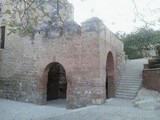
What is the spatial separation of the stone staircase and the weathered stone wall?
0.39 metres

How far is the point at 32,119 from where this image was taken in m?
7.34

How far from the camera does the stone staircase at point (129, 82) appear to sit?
1081cm

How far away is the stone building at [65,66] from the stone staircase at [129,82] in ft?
1.33

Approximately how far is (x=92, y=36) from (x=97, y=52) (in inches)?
26.4

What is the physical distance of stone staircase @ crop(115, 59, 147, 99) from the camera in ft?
35.5

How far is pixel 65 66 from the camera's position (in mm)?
9695

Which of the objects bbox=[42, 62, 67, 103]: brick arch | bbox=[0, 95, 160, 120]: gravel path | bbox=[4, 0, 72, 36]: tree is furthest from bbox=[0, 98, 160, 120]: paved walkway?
bbox=[4, 0, 72, 36]: tree

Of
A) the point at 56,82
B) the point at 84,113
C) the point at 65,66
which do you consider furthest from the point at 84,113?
the point at 56,82

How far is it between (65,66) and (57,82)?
10.7ft

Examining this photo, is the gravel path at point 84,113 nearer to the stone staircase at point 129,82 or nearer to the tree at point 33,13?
the stone staircase at point 129,82

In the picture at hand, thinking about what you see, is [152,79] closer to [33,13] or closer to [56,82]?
[56,82]

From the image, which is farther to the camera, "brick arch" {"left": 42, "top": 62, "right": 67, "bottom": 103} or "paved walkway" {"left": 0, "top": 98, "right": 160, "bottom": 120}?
"brick arch" {"left": 42, "top": 62, "right": 67, "bottom": 103}

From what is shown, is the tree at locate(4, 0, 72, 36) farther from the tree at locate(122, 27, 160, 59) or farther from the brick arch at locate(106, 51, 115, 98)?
the tree at locate(122, 27, 160, 59)

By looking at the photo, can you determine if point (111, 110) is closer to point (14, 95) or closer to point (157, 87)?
point (157, 87)
